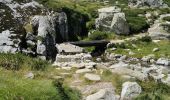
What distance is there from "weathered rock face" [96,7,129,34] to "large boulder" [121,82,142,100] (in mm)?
63229

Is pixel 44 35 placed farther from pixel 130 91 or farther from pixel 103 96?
pixel 103 96

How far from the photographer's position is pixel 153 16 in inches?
3738

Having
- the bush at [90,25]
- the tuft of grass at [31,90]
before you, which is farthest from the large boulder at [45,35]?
the tuft of grass at [31,90]

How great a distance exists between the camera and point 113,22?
82250mm

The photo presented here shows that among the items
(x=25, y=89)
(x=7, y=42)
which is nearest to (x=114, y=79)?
(x=25, y=89)

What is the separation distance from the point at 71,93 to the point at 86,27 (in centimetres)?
6490

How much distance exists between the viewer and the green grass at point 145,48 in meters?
68.4

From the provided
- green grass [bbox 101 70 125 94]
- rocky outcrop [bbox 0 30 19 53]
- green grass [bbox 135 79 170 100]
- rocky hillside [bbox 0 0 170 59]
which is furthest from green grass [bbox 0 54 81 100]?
rocky outcrop [bbox 0 30 19 53]

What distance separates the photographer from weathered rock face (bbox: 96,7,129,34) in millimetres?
81250

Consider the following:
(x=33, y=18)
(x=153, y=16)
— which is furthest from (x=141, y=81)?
(x=153, y=16)

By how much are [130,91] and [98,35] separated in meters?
60.7

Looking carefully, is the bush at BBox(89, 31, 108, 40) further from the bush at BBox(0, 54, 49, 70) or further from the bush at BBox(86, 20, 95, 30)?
the bush at BBox(0, 54, 49, 70)

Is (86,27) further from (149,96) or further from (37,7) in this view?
(149,96)

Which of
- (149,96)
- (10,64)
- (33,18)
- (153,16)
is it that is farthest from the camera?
(153,16)
